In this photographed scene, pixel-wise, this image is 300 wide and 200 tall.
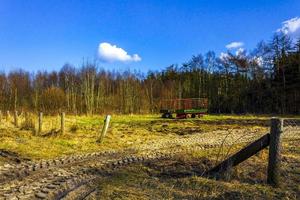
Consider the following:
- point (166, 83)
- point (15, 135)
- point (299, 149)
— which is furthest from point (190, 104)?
point (299, 149)

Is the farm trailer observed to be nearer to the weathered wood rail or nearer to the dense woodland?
the dense woodland

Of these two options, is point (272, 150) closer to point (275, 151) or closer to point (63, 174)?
point (275, 151)

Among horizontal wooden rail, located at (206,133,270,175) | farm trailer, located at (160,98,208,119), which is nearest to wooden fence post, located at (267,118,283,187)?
horizontal wooden rail, located at (206,133,270,175)

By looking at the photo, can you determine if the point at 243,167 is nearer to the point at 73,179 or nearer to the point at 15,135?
the point at 73,179

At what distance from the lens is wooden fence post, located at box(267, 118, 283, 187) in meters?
6.42

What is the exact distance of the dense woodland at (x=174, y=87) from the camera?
48438 millimetres

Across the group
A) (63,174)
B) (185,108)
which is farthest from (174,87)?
(63,174)

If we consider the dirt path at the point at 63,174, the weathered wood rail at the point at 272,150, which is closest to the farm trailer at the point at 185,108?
the dirt path at the point at 63,174

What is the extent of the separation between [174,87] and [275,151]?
53670 mm

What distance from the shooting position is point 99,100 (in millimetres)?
53281

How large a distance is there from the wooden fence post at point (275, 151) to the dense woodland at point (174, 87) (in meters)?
40.9

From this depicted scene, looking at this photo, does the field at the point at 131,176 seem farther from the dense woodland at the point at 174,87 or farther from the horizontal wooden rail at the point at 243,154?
the dense woodland at the point at 174,87

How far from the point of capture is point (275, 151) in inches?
256

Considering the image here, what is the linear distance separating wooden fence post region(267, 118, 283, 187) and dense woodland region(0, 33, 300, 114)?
40872 millimetres
